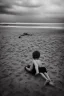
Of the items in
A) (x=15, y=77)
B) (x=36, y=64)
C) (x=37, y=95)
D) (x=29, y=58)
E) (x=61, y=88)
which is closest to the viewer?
(x=37, y=95)

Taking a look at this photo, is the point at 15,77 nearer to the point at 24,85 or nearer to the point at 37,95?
the point at 24,85

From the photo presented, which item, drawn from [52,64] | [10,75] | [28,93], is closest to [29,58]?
[52,64]

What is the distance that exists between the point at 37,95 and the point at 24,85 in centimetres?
54

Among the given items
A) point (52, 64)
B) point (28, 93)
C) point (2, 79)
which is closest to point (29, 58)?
point (52, 64)

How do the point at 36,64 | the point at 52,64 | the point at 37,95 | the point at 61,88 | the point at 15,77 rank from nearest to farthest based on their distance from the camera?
the point at 37,95, the point at 61,88, the point at 36,64, the point at 15,77, the point at 52,64

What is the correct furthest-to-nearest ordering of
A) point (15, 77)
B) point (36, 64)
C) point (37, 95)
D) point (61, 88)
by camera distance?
point (15, 77), point (36, 64), point (61, 88), point (37, 95)

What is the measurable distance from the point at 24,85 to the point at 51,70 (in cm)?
132

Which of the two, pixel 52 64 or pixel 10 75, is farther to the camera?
pixel 52 64

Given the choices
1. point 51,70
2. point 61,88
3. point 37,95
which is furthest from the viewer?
point 51,70

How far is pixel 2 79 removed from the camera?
9.79ft

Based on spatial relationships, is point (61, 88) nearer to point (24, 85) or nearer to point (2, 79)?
point (24, 85)

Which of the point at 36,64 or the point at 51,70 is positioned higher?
the point at 36,64

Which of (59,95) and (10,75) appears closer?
(59,95)

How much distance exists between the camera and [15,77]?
10.1 feet
